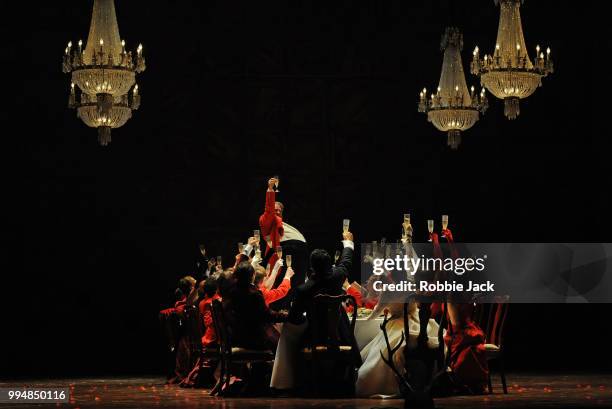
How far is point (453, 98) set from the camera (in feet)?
36.4

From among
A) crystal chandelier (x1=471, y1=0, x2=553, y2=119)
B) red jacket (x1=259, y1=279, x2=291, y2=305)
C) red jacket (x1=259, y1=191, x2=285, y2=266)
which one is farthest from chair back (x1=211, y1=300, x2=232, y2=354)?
crystal chandelier (x1=471, y1=0, x2=553, y2=119)

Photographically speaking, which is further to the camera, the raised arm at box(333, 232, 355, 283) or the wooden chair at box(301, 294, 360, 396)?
the raised arm at box(333, 232, 355, 283)

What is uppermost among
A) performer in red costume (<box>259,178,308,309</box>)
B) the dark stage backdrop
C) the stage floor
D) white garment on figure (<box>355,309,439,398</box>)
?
the dark stage backdrop

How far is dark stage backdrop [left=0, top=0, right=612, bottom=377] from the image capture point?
13.8 m

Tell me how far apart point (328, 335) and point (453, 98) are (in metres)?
3.20

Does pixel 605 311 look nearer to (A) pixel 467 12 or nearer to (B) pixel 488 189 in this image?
(B) pixel 488 189

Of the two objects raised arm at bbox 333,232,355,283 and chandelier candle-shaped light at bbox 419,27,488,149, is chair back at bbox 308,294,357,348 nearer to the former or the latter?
raised arm at bbox 333,232,355,283

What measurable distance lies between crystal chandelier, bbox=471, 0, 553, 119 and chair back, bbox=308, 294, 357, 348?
2524mm

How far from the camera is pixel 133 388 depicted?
1116 cm

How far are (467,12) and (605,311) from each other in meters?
3.93

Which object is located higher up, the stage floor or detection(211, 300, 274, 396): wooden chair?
detection(211, 300, 274, 396): wooden chair

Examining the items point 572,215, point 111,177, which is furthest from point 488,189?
point 111,177

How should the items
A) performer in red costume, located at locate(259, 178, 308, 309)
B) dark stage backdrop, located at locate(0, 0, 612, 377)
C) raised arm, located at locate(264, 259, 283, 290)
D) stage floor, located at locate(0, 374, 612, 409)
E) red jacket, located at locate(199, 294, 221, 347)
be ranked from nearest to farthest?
stage floor, located at locate(0, 374, 612, 409)
raised arm, located at locate(264, 259, 283, 290)
performer in red costume, located at locate(259, 178, 308, 309)
red jacket, located at locate(199, 294, 221, 347)
dark stage backdrop, located at locate(0, 0, 612, 377)

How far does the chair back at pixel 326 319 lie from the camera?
8742 mm
